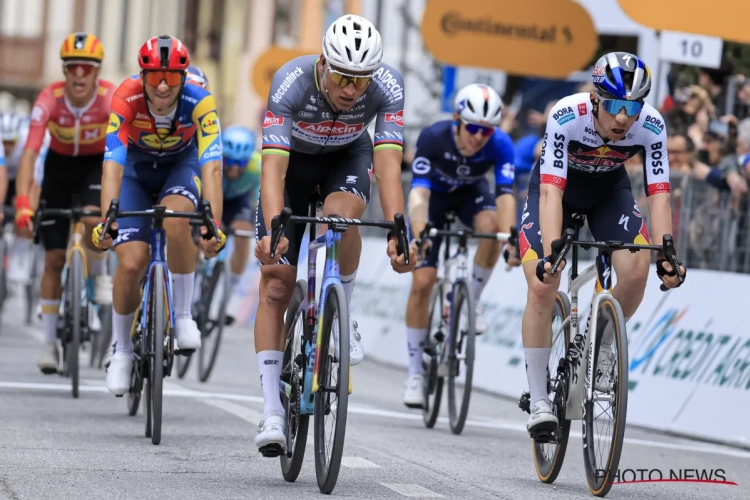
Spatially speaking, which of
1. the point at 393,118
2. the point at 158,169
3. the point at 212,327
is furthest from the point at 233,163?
the point at 393,118

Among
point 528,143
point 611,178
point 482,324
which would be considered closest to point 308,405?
point 611,178

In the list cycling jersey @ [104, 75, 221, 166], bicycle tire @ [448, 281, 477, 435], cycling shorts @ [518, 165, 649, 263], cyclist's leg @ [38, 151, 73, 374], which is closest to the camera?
cycling shorts @ [518, 165, 649, 263]

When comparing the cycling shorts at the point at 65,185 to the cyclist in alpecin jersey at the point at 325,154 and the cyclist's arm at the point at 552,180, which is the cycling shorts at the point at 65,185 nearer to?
the cyclist in alpecin jersey at the point at 325,154

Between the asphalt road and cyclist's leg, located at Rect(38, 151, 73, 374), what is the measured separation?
0.31 meters

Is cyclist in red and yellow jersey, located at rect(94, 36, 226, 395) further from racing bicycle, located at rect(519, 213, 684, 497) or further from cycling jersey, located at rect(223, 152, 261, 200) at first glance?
cycling jersey, located at rect(223, 152, 261, 200)

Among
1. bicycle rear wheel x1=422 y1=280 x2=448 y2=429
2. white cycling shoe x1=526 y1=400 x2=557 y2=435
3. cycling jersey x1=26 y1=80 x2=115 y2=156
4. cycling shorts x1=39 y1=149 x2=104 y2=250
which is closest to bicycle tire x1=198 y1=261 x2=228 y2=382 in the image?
cycling shorts x1=39 y1=149 x2=104 y2=250

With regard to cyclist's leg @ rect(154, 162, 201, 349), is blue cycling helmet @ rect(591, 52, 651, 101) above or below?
above

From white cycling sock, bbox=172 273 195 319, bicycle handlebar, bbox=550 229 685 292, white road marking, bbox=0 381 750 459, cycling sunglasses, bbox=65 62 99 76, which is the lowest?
white road marking, bbox=0 381 750 459

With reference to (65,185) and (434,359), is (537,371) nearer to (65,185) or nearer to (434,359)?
(434,359)

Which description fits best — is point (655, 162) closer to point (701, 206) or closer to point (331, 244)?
point (331, 244)

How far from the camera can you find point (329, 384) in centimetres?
731

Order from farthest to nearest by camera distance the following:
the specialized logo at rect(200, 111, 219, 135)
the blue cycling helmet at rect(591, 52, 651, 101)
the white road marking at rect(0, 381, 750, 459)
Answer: the white road marking at rect(0, 381, 750, 459) < the specialized logo at rect(200, 111, 219, 135) < the blue cycling helmet at rect(591, 52, 651, 101)

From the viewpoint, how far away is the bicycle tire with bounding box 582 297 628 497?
755 centimetres

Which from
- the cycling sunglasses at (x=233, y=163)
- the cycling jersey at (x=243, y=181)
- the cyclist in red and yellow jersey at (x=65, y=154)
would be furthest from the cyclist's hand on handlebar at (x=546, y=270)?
the cycling jersey at (x=243, y=181)
